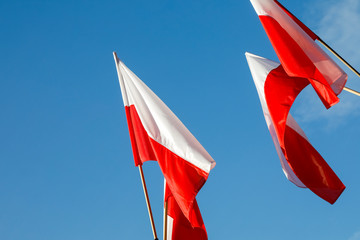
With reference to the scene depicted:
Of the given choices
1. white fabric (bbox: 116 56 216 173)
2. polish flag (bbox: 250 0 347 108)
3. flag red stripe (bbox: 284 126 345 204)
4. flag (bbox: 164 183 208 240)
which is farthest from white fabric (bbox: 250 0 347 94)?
flag (bbox: 164 183 208 240)

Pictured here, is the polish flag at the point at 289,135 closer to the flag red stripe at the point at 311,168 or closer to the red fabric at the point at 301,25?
the flag red stripe at the point at 311,168

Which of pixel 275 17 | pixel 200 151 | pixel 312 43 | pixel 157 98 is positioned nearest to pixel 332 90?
pixel 312 43

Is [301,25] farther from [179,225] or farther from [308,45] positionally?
[179,225]

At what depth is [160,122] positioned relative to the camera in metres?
15.6

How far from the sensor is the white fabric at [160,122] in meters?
14.6

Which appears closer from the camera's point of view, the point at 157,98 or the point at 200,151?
the point at 200,151

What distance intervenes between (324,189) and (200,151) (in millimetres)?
4087

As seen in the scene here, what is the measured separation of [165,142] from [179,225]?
2.87m

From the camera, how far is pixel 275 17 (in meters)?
15.4

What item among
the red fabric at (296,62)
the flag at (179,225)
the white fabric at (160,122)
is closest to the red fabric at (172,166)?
the white fabric at (160,122)

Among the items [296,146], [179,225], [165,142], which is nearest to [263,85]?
[296,146]

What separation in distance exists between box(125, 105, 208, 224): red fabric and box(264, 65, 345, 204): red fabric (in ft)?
10.4

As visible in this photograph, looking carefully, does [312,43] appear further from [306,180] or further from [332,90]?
[306,180]

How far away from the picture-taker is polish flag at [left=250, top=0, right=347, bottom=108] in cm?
1407
